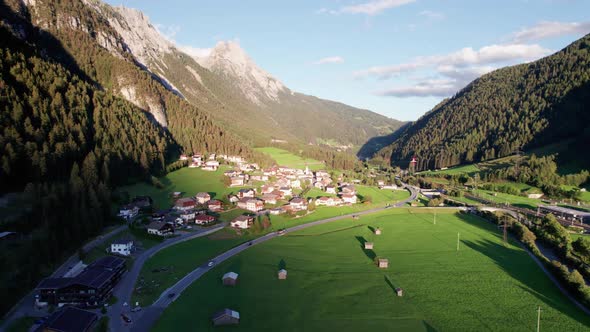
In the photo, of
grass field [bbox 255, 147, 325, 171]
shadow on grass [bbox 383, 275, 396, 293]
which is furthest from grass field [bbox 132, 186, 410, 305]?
grass field [bbox 255, 147, 325, 171]

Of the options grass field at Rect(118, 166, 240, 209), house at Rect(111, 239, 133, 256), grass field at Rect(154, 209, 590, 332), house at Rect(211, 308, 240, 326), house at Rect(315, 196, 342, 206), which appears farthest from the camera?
house at Rect(315, 196, 342, 206)

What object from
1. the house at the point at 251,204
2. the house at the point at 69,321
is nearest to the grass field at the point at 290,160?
the house at the point at 251,204

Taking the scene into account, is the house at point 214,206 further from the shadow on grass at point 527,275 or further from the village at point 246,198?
the shadow on grass at point 527,275

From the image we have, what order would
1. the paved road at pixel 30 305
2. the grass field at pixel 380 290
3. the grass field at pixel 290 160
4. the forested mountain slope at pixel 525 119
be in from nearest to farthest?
the paved road at pixel 30 305, the grass field at pixel 380 290, the forested mountain slope at pixel 525 119, the grass field at pixel 290 160

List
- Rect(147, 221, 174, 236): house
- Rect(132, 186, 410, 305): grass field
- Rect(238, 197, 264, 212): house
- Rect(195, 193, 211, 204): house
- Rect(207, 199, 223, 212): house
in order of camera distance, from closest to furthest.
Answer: Rect(132, 186, 410, 305): grass field
Rect(147, 221, 174, 236): house
Rect(207, 199, 223, 212): house
Rect(195, 193, 211, 204): house
Rect(238, 197, 264, 212): house

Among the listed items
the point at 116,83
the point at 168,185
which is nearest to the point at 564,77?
the point at 168,185

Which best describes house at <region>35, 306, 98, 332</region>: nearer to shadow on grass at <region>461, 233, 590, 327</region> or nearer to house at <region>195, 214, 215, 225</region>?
house at <region>195, 214, 215, 225</region>

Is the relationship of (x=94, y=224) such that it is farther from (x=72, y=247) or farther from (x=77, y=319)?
(x=77, y=319)
